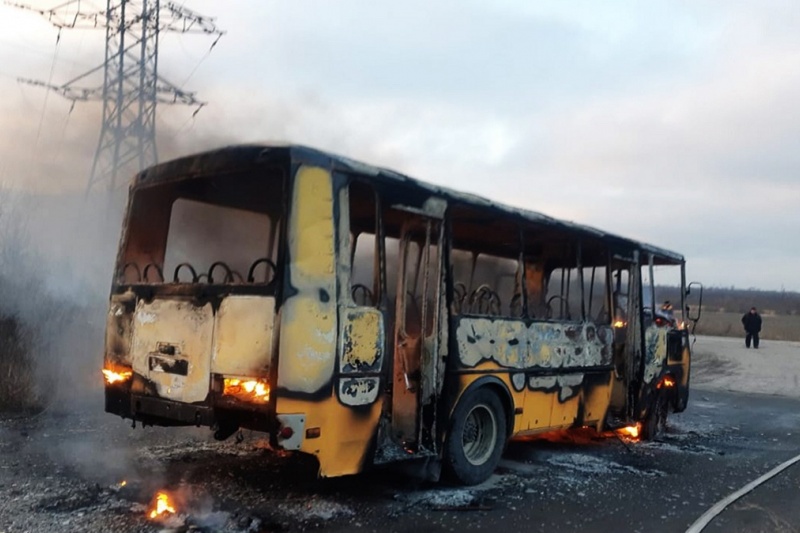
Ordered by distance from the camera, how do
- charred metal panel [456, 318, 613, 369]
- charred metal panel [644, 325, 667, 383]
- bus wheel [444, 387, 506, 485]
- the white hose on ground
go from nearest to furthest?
the white hose on ground
bus wheel [444, 387, 506, 485]
charred metal panel [456, 318, 613, 369]
charred metal panel [644, 325, 667, 383]

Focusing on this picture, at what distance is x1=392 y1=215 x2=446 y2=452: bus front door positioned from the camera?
638 centimetres

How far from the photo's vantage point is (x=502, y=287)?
27.5 feet

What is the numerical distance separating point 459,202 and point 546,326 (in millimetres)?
2053

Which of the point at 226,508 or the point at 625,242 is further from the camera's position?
the point at 625,242

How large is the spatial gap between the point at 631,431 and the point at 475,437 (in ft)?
13.1

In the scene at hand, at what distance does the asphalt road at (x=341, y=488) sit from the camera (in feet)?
18.0

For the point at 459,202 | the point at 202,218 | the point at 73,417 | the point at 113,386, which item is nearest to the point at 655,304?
the point at 459,202

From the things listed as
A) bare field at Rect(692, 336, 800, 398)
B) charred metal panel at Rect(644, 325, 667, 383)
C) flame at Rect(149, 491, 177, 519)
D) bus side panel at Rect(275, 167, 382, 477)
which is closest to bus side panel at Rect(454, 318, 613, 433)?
charred metal panel at Rect(644, 325, 667, 383)

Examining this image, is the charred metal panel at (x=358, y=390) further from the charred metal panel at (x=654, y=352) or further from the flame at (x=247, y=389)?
the charred metal panel at (x=654, y=352)

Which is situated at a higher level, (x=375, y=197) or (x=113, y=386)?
(x=375, y=197)

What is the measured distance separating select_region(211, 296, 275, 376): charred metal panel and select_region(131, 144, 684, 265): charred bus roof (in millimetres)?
1065

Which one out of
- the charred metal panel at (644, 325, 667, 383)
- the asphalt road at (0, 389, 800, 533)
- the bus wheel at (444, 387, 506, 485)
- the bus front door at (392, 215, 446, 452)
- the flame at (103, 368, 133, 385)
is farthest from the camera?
the charred metal panel at (644, 325, 667, 383)

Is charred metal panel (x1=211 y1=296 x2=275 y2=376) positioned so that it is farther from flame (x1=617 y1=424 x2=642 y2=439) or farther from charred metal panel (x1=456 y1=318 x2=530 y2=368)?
flame (x1=617 y1=424 x2=642 y2=439)

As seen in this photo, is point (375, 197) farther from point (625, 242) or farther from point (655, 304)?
point (655, 304)
